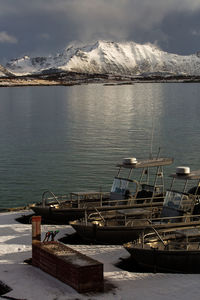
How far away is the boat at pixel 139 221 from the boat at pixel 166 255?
1719mm

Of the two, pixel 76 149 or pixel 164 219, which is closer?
pixel 164 219

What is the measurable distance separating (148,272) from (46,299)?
4141 millimetres

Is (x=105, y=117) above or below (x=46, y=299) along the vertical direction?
above

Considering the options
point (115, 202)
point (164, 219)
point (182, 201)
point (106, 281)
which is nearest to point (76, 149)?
point (115, 202)

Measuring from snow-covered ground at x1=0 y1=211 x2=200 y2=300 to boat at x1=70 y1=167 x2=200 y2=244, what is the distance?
23.2 inches

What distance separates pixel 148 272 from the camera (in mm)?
18766

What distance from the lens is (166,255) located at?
18469 mm

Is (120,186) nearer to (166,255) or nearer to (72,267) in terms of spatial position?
(166,255)

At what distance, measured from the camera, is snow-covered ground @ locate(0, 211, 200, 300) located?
16.6 metres

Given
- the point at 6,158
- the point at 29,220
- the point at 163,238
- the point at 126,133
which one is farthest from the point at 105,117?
the point at 163,238

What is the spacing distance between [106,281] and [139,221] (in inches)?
203

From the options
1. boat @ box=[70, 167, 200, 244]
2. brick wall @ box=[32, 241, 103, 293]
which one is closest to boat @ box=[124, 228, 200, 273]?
boat @ box=[70, 167, 200, 244]

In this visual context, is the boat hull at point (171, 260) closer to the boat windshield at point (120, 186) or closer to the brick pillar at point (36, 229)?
the brick pillar at point (36, 229)

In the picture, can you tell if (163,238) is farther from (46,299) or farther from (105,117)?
(105,117)
